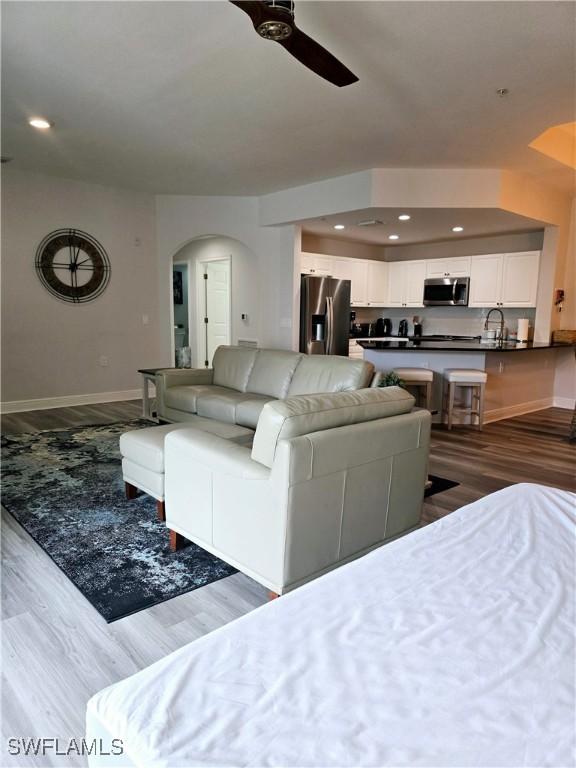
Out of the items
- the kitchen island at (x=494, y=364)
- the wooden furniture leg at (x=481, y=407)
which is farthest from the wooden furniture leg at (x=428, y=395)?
the wooden furniture leg at (x=481, y=407)

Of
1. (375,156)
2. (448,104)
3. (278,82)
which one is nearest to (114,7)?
(278,82)

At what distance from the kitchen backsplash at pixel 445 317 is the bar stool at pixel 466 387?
6.66 ft

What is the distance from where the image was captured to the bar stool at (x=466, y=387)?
537 centimetres

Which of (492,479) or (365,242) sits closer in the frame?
(492,479)

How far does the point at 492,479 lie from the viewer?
3.88 meters

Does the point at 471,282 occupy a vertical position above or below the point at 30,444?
above

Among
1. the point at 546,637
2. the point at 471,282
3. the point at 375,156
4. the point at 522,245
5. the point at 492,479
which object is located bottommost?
the point at 492,479

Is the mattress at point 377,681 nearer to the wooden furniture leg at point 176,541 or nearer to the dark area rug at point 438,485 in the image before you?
the wooden furniture leg at point 176,541

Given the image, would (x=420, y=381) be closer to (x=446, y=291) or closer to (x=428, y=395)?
(x=428, y=395)

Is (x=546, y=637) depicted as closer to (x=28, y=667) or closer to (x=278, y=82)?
(x=28, y=667)

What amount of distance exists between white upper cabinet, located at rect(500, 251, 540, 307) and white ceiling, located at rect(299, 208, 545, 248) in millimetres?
376

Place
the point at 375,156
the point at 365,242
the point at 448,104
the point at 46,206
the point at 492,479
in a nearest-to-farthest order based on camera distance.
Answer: the point at 448,104 < the point at 492,479 < the point at 375,156 < the point at 46,206 < the point at 365,242

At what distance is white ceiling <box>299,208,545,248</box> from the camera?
552 cm

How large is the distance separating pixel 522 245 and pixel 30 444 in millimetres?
6686
